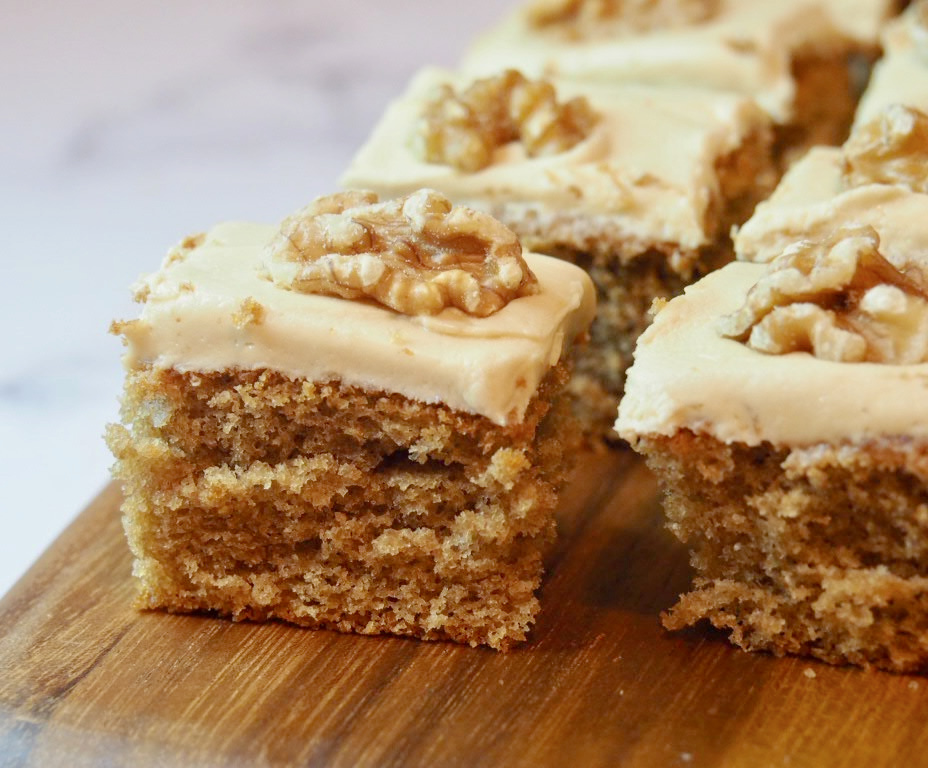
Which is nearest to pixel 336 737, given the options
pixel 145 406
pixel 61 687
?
pixel 61 687

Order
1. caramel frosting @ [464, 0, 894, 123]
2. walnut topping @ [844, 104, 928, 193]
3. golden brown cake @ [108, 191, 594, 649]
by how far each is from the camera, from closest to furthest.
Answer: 1. golden brown cake @ [108, 191, 594, 649]
2. walnut topping @ [844, 104, 928, 193]
3. caramel frosting @ [464, 0, 894, 123]

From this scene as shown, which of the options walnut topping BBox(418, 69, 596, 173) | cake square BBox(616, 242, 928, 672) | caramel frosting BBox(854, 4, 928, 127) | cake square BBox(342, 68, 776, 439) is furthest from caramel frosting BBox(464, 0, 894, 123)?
cake square BBox(616, 242, 928, 672)

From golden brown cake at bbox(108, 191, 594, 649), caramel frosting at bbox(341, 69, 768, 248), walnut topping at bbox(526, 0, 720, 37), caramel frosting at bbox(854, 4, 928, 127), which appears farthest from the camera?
walnut topping at bbox(526, 0, 720, 37)

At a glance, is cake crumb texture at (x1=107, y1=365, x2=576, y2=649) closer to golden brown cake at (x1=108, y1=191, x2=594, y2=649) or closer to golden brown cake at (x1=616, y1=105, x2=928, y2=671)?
golden brown cake at (x1=108, y1=191, x2=594, y2=649)

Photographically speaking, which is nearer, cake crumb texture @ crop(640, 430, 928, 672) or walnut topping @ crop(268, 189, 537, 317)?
cake crumb texture @ crop(640, 430, 928, 672)

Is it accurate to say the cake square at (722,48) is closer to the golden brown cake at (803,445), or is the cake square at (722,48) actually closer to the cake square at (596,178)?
the cake square at (596,178)

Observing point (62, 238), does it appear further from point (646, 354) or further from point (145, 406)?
point (646, 354)

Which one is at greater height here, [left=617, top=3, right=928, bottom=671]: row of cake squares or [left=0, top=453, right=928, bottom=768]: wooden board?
[left=617, top=3, right=928, bottom=671]: row of cake squares


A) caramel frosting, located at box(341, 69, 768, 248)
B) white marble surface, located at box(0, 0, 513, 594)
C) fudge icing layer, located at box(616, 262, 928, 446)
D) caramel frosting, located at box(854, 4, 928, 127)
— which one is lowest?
white marble surface, located at box(0, 0, 513, 594)
